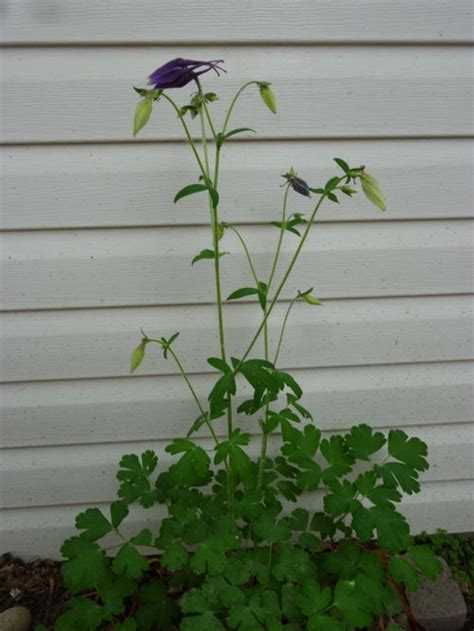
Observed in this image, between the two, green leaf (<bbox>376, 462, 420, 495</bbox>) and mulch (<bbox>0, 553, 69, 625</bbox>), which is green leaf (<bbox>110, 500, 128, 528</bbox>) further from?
green leaf (<bbox>376, 462, 420, 495</bbox>)

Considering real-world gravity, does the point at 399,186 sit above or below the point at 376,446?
above

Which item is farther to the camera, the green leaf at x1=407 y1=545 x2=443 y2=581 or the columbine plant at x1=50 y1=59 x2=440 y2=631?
the green leaf at x1=407 y1=545 x2=443 y2=581

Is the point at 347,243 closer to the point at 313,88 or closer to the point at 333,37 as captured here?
the point at 313,88

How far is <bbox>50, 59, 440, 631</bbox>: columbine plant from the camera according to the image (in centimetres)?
120

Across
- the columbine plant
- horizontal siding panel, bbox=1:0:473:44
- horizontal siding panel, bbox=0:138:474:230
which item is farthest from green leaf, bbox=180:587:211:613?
horizontal siding panel, bbox=1:0:473:44

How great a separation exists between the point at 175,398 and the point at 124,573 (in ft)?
1.63

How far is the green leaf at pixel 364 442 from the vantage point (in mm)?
1474

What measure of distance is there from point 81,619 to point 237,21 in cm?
157

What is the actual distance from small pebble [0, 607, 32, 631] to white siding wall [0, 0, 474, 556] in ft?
0.72

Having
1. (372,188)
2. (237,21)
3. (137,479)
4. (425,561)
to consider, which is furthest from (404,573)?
(237,21)

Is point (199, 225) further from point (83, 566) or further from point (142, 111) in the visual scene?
point (83, 566)

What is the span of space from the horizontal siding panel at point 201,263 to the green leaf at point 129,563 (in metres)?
0.66

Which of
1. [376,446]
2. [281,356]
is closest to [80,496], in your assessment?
[281,356]

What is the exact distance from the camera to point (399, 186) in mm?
1479
